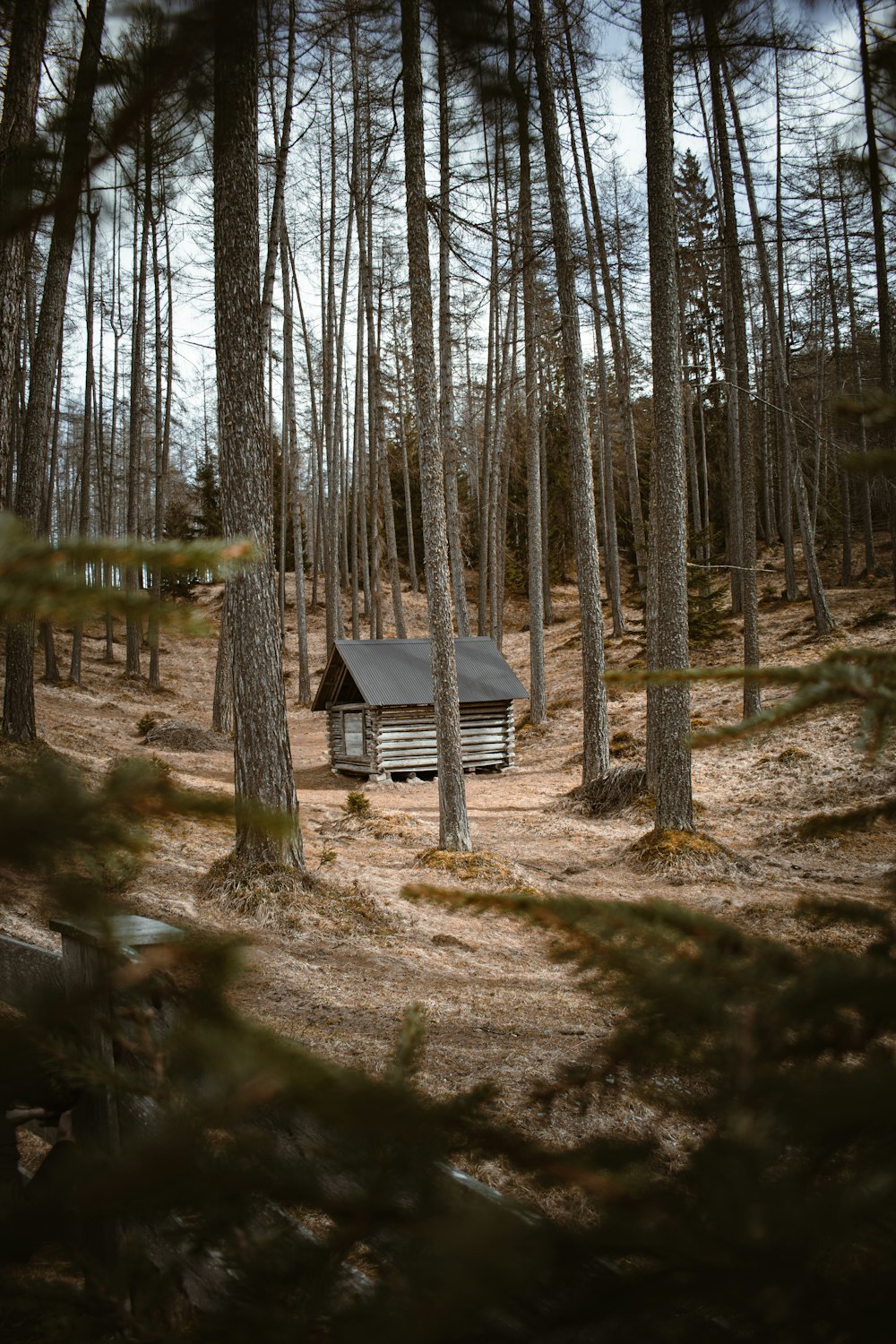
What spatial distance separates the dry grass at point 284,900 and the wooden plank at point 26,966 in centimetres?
425

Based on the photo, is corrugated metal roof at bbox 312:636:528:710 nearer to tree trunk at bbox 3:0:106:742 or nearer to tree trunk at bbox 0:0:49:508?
tree trunk at bbox 3:0:106:742

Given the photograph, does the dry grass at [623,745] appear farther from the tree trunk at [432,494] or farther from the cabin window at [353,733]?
the tree trunk at [432,494]

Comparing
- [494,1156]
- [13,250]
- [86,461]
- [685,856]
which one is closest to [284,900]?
[685,856]

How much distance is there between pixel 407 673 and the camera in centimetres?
1819

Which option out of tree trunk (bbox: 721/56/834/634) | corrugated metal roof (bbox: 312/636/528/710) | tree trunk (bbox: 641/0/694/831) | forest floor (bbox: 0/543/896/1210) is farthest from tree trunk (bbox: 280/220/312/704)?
tree trunk (bbox: 641/0/694/831)

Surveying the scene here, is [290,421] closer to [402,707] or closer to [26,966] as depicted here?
[402,707]

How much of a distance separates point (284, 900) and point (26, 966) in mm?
4664

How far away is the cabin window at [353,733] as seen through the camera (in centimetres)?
1803

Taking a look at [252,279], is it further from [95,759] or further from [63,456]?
[63,456]

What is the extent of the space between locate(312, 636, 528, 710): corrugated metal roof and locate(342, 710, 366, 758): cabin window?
87 centimetres

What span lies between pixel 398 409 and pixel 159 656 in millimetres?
15858

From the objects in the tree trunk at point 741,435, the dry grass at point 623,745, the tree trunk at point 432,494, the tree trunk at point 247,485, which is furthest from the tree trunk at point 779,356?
the tree trunk at point 247,485

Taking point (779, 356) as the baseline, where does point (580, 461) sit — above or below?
below

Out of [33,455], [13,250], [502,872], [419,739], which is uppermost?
[13,250]
